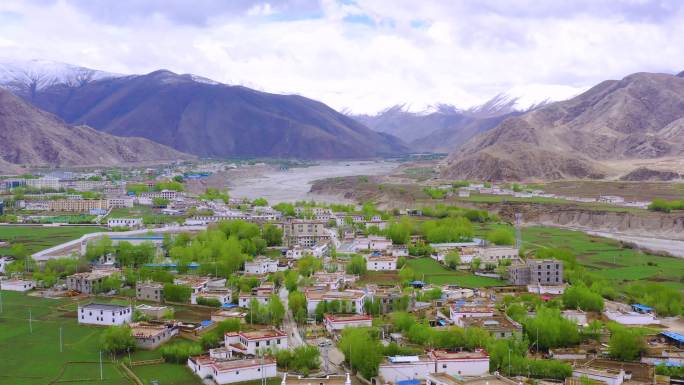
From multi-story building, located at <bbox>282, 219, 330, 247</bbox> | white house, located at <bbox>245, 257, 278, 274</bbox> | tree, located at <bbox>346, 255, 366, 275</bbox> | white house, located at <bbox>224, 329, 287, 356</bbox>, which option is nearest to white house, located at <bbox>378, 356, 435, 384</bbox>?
white house, located at <bbox>224, 329, 287, 356</bbox>

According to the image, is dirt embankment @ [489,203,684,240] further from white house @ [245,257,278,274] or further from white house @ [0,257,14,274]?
white house @ [0,257,14,274]

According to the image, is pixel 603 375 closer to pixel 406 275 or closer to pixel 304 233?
pixel 406 275

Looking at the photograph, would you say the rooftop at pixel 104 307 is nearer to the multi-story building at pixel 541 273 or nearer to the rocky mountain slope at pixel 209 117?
the multi-story building at pixel 541 273

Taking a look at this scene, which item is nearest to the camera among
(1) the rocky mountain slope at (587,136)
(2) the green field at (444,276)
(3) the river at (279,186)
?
(2) the green field at (444,276)

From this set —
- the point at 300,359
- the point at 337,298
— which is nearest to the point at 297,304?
the point at 337,298

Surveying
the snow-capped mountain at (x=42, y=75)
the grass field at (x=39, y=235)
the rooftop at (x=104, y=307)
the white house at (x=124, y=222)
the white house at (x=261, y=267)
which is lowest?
the rooftop at (x=104, y=307)

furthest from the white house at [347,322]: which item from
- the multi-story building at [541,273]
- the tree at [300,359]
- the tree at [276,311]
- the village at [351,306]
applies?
the multi-story building at [541,273]
